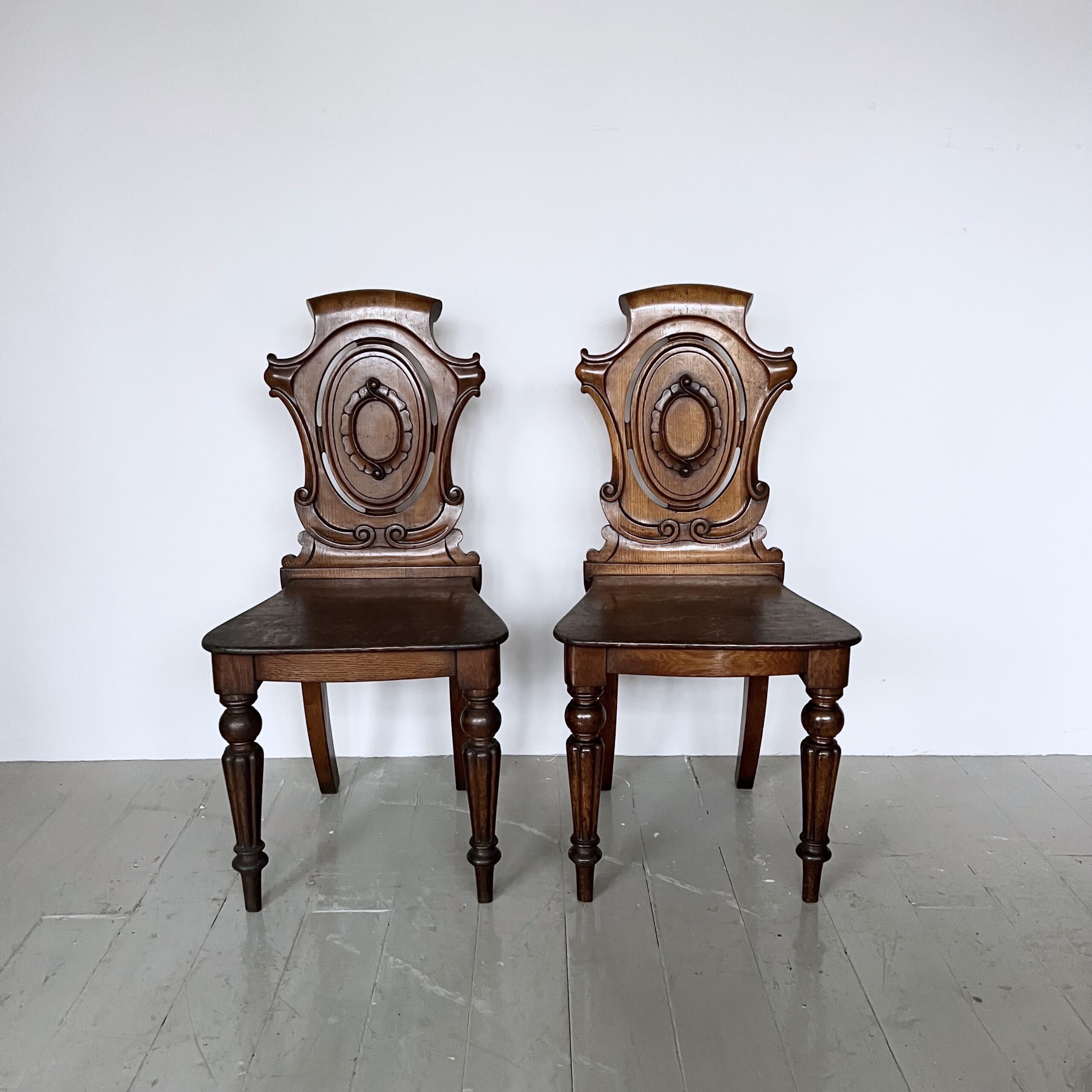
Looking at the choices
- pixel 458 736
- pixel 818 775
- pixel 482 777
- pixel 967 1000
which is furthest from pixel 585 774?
pixel 967 1000

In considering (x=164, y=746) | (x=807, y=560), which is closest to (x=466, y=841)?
(x=164, y=746)

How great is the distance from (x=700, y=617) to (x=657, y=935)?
58cm

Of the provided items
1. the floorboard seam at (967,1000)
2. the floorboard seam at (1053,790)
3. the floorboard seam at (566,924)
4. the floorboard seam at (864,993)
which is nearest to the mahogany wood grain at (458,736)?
the floorboard seam at (566,924)

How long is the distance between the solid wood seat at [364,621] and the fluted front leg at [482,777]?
0.40 ft

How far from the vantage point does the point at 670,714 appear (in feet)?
8.07

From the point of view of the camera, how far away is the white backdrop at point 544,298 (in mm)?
2199

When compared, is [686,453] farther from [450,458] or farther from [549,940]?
[549,940]

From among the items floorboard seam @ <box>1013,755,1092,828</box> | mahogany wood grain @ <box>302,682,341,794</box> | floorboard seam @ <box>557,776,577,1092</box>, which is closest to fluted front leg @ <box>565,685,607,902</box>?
floorboard seam @ <box>557,776,577,1092</box>

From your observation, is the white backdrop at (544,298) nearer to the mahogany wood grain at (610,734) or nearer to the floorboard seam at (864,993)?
the mahogany wood grain at (610,734)

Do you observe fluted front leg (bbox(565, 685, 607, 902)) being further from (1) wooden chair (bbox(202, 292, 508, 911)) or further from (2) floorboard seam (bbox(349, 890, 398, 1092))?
(2) floorboard seam (bbox(349, 890, 398, 1092))

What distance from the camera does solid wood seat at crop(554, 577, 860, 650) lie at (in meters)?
1.64

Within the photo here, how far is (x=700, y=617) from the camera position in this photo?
1759 millimetres

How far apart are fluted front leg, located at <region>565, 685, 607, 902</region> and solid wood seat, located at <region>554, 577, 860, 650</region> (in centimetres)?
12

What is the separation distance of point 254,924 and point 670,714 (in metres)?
1.17
